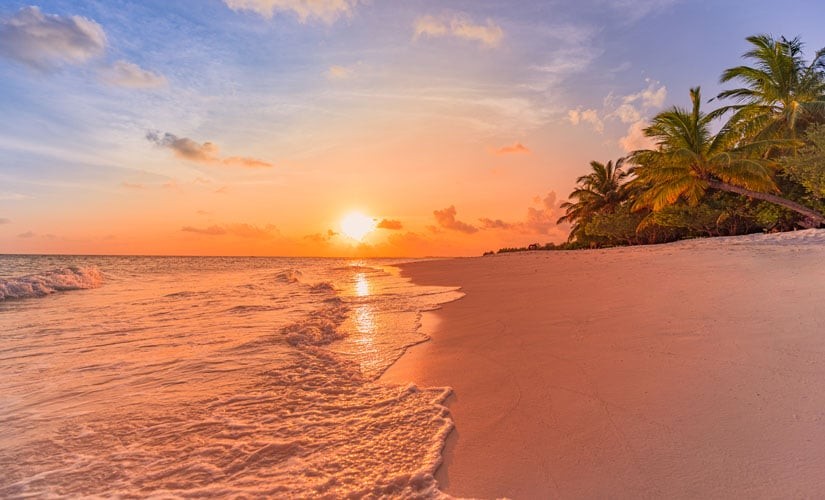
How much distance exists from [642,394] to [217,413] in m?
3.88

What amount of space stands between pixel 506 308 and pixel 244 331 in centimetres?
513

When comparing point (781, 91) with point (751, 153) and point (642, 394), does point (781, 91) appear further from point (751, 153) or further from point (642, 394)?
point (642, 394)

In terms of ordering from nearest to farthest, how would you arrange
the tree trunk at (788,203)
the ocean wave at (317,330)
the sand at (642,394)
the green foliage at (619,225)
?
1. the sand at (642,394)
2. the ocean wave at (317,330)
3. the tree trunk at (788,203)
4. the green foliage at (619,225)

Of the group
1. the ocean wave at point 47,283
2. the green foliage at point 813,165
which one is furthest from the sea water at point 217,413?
the green foliage at point 813,165

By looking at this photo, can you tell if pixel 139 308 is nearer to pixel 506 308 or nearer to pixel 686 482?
pixel 506 308

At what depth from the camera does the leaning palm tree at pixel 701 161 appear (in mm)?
17769

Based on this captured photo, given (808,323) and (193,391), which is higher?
(808,323)

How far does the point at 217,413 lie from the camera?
138 inches

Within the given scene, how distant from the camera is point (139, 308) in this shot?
34.0 feet

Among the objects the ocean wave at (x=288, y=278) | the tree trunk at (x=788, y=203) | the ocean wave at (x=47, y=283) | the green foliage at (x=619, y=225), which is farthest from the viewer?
the green foliage at (x=619, y=225)

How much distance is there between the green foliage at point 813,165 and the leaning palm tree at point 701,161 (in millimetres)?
1223

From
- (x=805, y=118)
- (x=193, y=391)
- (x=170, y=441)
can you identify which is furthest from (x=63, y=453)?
(x=805, y=118)

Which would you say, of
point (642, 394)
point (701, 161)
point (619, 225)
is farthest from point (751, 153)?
point (642, 394)

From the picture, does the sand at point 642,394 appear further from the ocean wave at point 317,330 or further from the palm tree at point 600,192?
the palm tree at point 600,192
